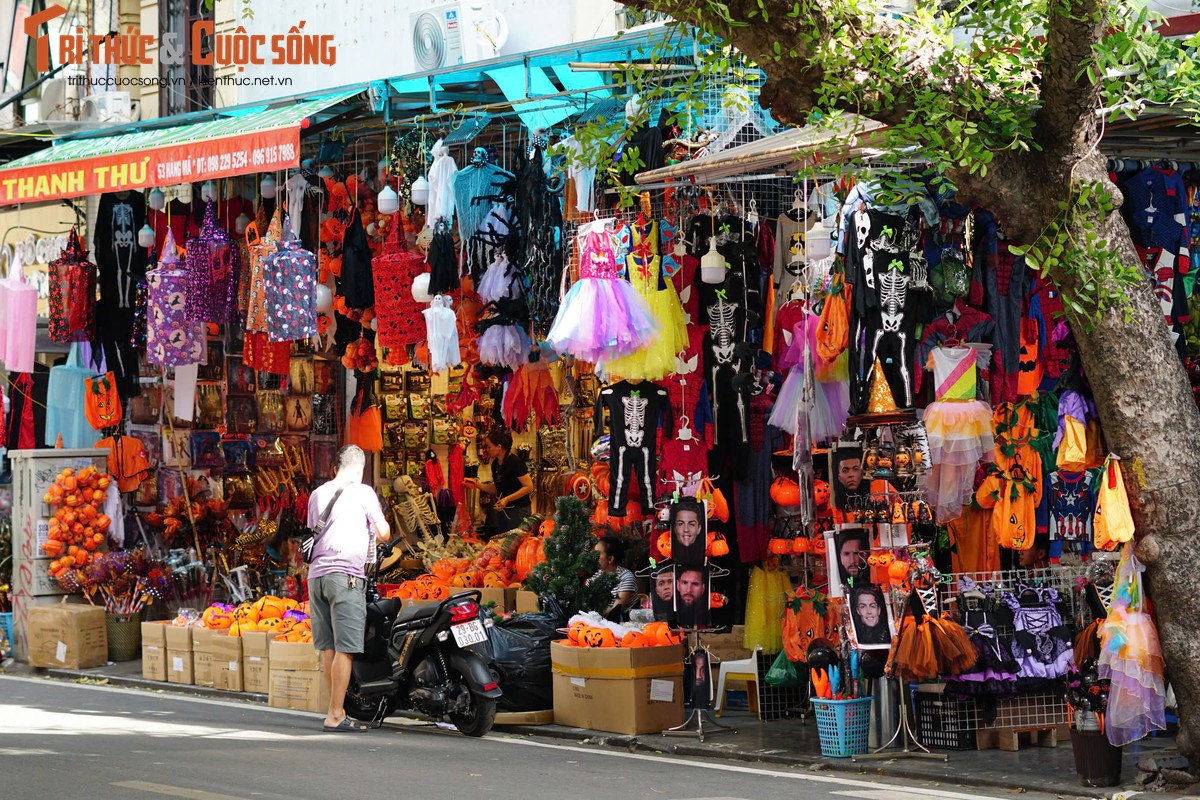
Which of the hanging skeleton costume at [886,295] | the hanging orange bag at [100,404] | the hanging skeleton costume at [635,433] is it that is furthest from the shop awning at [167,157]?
the hanging skeleton costume at [886,295]

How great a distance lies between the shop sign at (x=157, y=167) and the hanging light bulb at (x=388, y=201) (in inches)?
43.5

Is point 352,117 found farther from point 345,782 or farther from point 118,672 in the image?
point 345,782

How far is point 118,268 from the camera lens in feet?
53.8

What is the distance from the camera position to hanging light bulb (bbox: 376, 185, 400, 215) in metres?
14.1

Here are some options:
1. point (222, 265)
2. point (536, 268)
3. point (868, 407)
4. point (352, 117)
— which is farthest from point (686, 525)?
point (222, 265)

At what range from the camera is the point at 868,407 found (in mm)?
10641

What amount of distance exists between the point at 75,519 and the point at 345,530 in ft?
17.8

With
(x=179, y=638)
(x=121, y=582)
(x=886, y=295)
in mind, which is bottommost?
(x=179, y=638)

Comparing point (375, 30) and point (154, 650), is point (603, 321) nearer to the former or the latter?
point (154, 650)

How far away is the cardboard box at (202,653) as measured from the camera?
14.2 metres

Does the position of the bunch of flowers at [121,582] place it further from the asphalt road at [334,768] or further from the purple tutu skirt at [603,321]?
the purple tutu skirt at [603,321]

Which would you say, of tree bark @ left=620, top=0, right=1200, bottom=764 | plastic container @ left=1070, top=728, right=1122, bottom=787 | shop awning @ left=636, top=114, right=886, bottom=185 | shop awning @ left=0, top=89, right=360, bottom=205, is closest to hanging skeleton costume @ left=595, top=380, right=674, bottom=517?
shop awning @ left=636, top=114, right=886, bottom=185

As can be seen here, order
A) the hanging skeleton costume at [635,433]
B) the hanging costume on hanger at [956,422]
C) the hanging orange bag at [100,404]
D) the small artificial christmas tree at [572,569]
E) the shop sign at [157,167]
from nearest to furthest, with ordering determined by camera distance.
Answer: the hanging costume on hanger at [956,422]
the hanging skeleton costume at [635,433]
the small artificial christmas tree at [572,569]
the shop sign at [157,167]
the hanging orange bag at [100,404]

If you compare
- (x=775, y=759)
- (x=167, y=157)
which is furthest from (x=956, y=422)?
(x=167, y=157)
